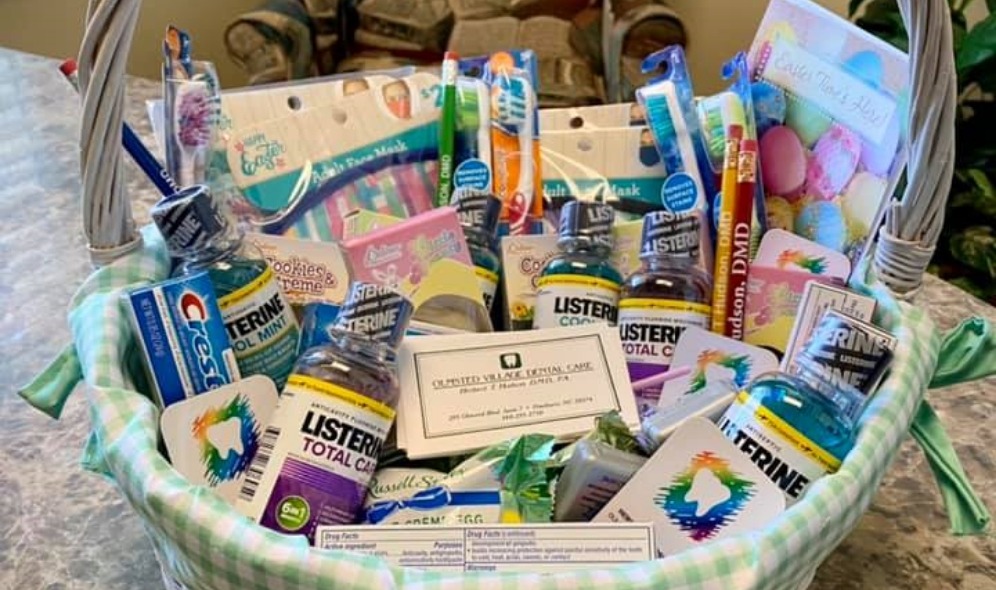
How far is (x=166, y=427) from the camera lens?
0.57 meters

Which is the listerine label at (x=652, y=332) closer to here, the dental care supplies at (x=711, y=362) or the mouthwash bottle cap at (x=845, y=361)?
the dental care supplies at (x=711, y=362)

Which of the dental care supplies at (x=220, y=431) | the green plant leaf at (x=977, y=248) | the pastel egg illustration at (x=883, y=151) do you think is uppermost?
the pastel egg illustration at (x=883, y=151)

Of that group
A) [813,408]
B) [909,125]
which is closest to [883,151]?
[909,125]

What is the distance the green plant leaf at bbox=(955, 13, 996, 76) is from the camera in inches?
70.8

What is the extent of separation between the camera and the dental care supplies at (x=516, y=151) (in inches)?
32.4

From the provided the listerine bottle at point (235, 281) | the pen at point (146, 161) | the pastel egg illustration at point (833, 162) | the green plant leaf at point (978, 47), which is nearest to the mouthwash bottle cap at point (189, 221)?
the listerine bottle at point (235, 281)

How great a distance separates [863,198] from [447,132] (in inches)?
12.2

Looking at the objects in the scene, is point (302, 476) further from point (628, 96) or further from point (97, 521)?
point (628, 96)

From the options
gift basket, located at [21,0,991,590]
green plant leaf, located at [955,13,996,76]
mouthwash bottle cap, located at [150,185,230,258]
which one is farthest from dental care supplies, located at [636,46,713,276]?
green plant leaf, located at [955,13,996,76]

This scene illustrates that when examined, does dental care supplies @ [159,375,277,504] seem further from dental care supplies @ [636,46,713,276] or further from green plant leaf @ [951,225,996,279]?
green plant leaf @ [951,225,996,279]

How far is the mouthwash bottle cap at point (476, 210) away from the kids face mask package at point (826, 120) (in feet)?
0.70

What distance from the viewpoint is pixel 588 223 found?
730 millimetres

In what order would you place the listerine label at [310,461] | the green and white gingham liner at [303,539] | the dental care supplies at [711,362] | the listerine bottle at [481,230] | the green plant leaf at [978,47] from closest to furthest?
the green and white gingham liner at [303,539] < the listerine label at [310,461] < the dental care supplies at [711,362] < the listerine bottle at [481,230] < the green plant leaf at [978,47]

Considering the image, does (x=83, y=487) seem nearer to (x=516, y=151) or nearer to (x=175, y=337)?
(x=175, y=337)
